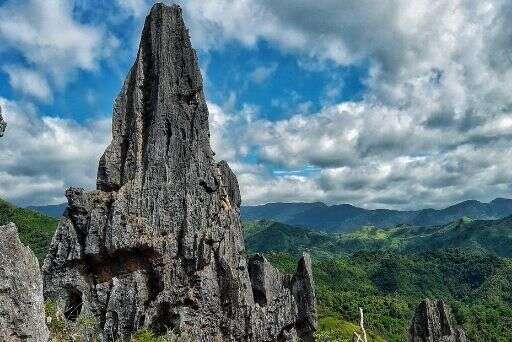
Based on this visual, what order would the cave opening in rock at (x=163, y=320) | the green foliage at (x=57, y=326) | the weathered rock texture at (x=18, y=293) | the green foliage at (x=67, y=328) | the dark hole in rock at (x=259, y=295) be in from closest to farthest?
the weathered rock texture at (x=18, y=293) < the green foliage at (x=57, y=326) < the green foliage at (x=67, y=328) < the cave opening in rock at (x=163, y=320) < the dark hole in rock at (x=259, y=295)

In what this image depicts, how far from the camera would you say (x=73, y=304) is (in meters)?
38.3

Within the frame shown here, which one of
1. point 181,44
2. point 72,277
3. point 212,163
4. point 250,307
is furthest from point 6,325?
point 181,44

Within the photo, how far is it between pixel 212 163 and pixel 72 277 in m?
14.7

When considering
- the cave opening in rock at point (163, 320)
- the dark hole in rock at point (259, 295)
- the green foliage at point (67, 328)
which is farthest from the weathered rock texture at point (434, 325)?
the green foliage at point (67, 328)

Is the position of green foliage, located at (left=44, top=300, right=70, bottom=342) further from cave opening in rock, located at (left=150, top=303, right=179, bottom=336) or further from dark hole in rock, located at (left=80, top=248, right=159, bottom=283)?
cave opening in rock, located at (left=150, top=303, right=179, bottom=336)

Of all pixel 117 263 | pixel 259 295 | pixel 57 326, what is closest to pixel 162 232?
pixel 117 263

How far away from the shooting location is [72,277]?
38219mm

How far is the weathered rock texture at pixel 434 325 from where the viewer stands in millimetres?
43219

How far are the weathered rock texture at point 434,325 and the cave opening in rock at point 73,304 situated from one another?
28.0 meters

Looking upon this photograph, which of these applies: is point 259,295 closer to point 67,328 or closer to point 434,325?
point 434,325

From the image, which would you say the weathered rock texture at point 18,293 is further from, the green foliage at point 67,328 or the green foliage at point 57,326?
the green foliage at point 57,326

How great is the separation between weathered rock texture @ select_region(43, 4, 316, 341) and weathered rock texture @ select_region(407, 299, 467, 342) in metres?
10.9

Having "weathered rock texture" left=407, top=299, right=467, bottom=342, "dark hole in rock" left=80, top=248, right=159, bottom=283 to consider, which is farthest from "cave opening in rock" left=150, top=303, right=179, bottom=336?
"weathered rock texture" left=407, top=299, right=467, bottom=342

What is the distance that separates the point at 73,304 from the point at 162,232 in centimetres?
843
